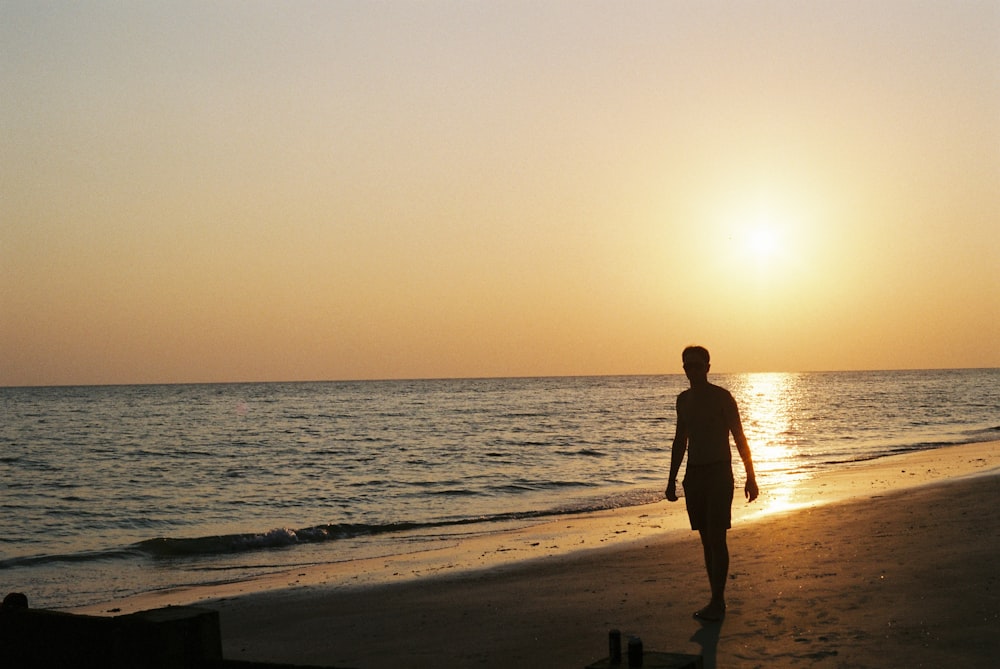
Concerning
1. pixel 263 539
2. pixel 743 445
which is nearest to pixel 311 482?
pixel 263 539

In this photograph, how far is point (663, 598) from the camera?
811 centimetres

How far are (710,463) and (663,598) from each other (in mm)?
1583

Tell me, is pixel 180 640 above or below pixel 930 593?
above

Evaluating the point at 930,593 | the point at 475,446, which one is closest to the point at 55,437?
the point at 475,446

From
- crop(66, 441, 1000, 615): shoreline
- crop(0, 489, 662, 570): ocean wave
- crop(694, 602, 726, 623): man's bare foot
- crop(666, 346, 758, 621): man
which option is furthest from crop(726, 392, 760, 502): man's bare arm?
crop(0, 489, 662, 570): ocean wave

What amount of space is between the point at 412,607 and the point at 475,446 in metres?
29.5

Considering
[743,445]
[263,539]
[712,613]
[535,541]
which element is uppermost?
[743,445]

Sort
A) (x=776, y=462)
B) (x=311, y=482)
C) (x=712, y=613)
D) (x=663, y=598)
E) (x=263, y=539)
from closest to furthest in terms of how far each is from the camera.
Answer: (x=712, y=613) < (x=663, y=598) < (x=263, y=539) < (x=311, y=482) < (x=776, y=462)

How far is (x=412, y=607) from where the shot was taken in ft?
29.4

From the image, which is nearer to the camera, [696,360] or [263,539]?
[696,360]

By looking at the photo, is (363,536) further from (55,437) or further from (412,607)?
(55,437)

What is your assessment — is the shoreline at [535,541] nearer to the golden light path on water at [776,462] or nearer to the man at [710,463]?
the golden light path on water at [776,462]

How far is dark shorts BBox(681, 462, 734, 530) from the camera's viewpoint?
7078mm

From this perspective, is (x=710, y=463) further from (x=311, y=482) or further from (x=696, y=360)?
(x=311, y=482)
